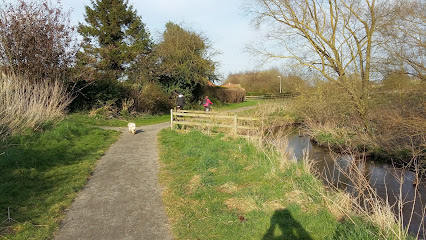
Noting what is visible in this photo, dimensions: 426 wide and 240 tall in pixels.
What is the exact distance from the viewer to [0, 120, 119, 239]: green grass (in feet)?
15.6

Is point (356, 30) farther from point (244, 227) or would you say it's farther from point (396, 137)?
point (244, 227)

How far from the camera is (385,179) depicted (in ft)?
31.0

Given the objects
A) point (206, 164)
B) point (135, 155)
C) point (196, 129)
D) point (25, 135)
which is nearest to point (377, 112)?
point (196, 129)

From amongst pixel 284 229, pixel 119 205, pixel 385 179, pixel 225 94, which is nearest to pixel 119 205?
pixel 119 205

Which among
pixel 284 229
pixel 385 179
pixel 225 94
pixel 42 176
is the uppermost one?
pixel 225 94

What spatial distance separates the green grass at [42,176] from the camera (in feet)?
15.6

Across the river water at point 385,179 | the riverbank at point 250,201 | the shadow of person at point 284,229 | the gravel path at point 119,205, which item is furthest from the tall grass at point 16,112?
the river water at point 385,179

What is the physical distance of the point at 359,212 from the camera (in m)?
5.05

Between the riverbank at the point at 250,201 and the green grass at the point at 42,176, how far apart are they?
1.88m

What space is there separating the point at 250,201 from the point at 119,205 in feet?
7.75

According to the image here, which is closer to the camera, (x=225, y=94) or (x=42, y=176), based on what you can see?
(x=42, y=176)

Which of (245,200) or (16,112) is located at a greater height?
(16,112)

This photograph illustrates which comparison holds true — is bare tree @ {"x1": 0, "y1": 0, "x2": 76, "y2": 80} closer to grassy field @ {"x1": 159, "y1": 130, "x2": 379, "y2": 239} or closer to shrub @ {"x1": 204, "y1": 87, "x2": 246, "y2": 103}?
grassy field @ {"x1": 159, "y1": 130, "x2": 379, "y2": 239}

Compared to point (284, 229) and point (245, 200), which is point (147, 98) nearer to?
point (245, 200)
